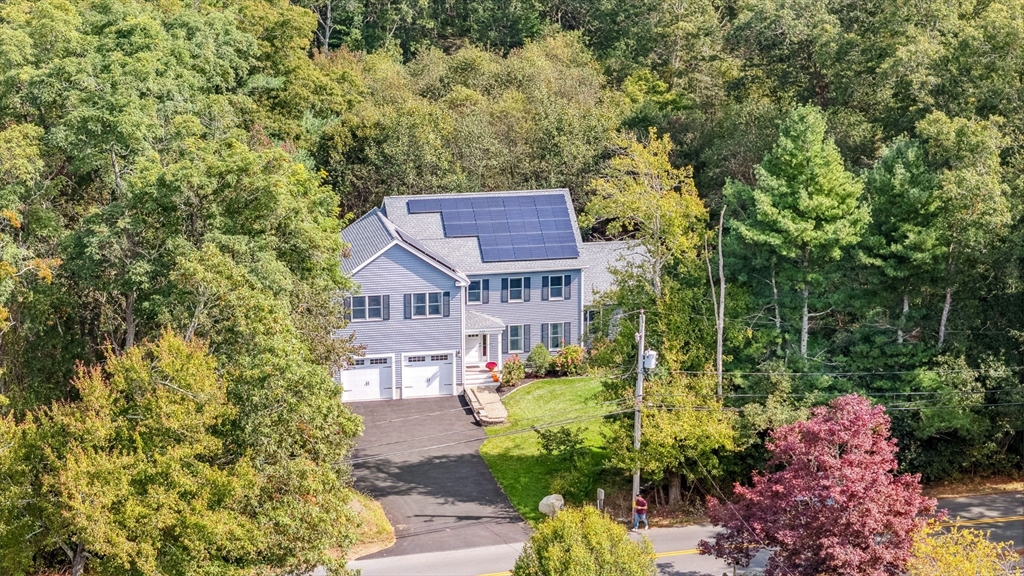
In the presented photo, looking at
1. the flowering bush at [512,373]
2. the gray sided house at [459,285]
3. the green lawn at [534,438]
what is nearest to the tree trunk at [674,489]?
the green lawn at [534,438]

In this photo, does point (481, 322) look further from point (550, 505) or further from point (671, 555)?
point (671, 555)

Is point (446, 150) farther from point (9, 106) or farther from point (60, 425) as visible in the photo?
point (60, 425)

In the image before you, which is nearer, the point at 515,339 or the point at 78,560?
the point at 78,560

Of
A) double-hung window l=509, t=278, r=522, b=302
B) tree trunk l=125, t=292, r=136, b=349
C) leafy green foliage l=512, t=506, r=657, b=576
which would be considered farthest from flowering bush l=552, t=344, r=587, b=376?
leafy green foliage l=512, t=506, r=657, b=576

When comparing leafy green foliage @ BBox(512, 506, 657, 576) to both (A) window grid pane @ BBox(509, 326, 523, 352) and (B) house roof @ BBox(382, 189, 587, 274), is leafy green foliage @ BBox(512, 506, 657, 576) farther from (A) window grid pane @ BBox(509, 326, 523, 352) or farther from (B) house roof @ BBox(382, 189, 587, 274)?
(A) window grid pane @ BBox(509, 326, 523, 352)

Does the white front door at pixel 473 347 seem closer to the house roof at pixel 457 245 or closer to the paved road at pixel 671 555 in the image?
Result: the house roof at pixel 457 245

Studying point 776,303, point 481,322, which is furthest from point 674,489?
point 481,322
